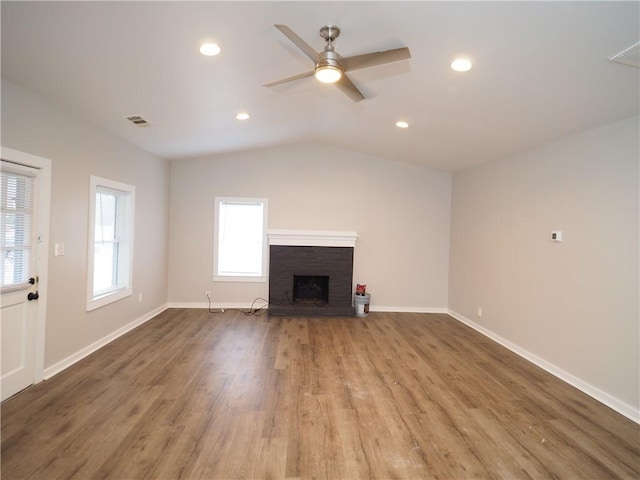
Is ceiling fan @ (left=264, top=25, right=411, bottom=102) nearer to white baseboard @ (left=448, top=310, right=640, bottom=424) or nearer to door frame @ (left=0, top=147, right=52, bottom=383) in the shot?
door frame @ (left=0, top=147, right=52, bottom=383)

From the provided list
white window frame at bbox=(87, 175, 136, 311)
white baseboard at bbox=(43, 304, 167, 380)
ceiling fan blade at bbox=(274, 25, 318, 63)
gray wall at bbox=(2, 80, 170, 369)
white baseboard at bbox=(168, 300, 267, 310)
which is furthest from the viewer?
white baseboard at bbox=(168, 300, 267, 310)

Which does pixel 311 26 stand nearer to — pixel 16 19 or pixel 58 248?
pixel 16 19

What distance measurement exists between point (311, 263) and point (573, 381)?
3.69 metres

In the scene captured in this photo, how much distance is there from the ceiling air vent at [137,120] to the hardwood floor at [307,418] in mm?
2584

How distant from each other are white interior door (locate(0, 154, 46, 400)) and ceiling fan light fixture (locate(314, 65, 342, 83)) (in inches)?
98.8

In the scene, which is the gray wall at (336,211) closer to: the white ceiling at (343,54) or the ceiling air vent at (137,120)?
the white ceiling at (343,54)

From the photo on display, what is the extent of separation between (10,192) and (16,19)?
4.47 ft

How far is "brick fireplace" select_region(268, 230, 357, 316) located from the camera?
545 centimetres

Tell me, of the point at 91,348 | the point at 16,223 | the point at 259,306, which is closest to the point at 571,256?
the point at 259,306

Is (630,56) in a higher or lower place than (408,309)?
higher

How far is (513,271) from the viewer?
160 inches

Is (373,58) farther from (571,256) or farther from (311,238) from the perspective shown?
(311,238)

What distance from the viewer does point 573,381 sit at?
3.10 metres

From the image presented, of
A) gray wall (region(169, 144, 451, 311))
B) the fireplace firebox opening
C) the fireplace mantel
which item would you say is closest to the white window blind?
gray wall (region(169, 144, 451, 311))
